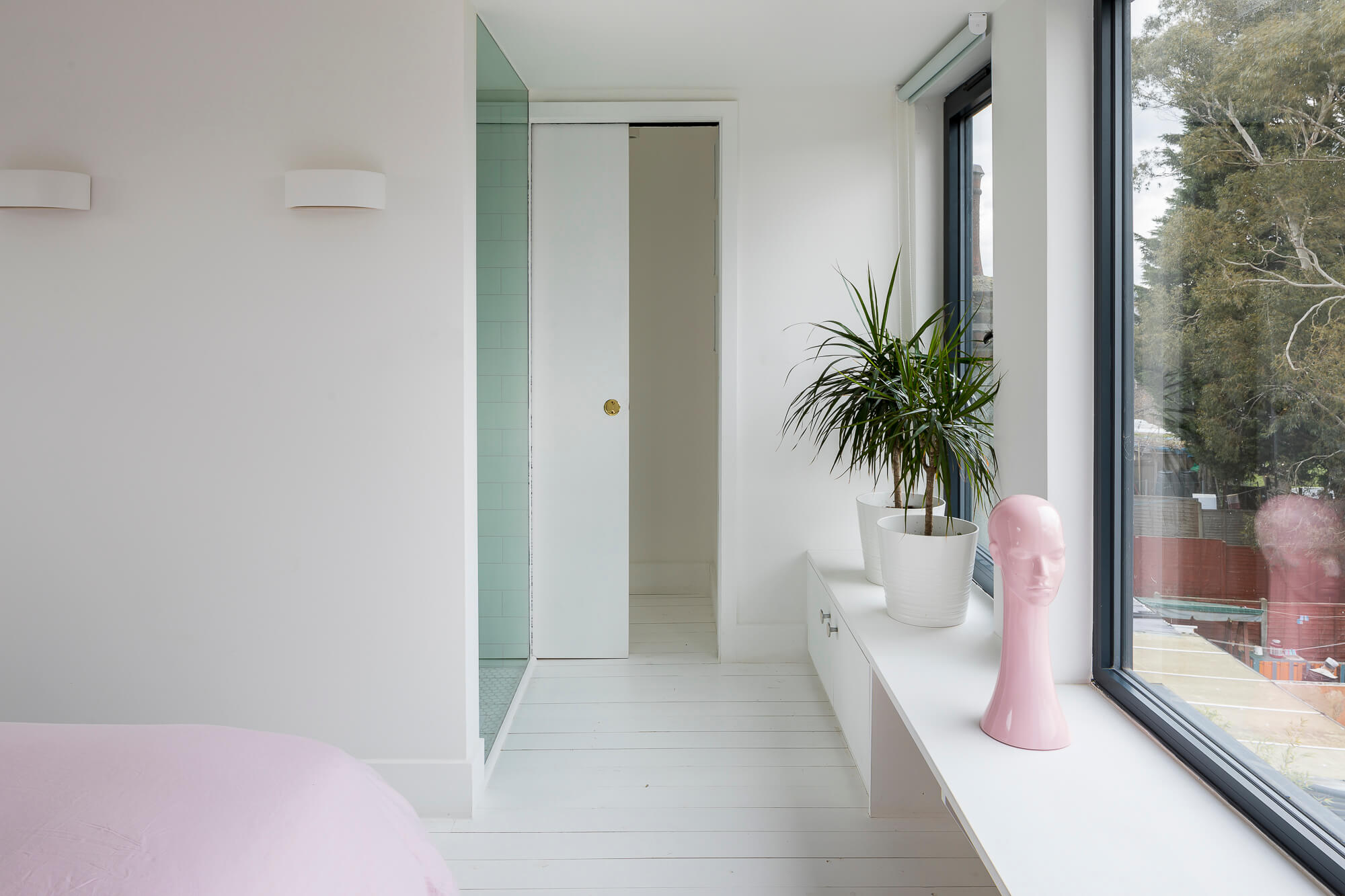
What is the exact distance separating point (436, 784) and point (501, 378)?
4.38ft

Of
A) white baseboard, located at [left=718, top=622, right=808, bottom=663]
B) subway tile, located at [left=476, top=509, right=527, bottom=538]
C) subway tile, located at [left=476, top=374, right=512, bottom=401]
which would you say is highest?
subway tile, located at [left=476, top=374, right=512, bottom=401]

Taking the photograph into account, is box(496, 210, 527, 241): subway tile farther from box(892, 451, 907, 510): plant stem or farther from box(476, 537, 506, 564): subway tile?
box(892, 451, 907, 510): plant stem

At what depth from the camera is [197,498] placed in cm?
215

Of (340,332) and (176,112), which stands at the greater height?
(176,112)

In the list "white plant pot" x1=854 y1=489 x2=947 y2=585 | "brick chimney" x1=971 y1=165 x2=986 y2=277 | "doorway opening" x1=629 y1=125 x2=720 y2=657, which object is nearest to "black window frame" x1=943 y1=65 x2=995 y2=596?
"brick chimney" x1=971 y1=165 x2=986 y2=277

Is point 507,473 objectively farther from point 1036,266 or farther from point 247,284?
point 1036,266

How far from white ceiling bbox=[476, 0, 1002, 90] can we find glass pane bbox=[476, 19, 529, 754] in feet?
0.54

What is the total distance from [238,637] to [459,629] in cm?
64

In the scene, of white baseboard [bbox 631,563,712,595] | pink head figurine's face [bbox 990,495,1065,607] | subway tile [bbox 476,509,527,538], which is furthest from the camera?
white baseboard [bbox 631,563,712,595]

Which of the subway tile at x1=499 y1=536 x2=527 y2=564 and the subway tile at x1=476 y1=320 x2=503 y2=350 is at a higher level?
the subway tile at x1=476 y1=320 x2=503 y2=350

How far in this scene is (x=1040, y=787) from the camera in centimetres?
139

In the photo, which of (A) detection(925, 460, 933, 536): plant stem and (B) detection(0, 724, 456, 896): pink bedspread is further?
(A) detection(925, 460, 933, 536): plant stem

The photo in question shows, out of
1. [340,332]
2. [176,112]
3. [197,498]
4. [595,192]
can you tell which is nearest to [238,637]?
[197,498]

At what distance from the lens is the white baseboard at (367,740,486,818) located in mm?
2152
